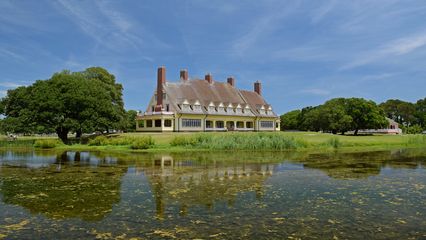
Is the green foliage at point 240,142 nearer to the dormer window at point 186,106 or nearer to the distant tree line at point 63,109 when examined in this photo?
the distant tree line at point 63,109

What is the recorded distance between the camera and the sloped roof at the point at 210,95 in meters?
55.0

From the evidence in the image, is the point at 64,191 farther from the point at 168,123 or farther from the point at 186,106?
the point at 186,106

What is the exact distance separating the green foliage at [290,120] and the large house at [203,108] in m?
31.7

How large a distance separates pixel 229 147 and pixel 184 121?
22322 millimetres

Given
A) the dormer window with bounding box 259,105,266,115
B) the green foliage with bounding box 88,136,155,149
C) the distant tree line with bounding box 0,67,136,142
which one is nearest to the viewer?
the green foliage with bounding box 88,136,155,149

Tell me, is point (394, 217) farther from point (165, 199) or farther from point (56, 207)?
point (56, 207)

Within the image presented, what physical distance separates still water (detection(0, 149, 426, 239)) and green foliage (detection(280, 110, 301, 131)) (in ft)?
277

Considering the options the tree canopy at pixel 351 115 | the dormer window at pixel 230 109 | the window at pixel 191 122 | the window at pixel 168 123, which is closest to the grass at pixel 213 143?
the window at pixel 168 123

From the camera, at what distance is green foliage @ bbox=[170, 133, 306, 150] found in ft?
105

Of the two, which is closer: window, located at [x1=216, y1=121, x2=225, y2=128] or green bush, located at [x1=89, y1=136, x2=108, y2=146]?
green bush, located at [x1=89, y1=136, x2=108, y2=146]

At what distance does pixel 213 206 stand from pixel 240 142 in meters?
23.7

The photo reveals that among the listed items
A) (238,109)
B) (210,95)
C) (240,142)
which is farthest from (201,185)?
(238,109)

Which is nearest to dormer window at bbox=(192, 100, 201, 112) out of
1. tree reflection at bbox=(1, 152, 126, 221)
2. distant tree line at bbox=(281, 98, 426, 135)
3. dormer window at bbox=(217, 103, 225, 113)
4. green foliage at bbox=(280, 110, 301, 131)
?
dormer window at bbox=(217, 103, 225, 113)

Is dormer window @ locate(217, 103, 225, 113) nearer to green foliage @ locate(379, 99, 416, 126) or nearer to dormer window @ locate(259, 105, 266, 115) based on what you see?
dormer window @ locate(259, 105, 266, 115)
